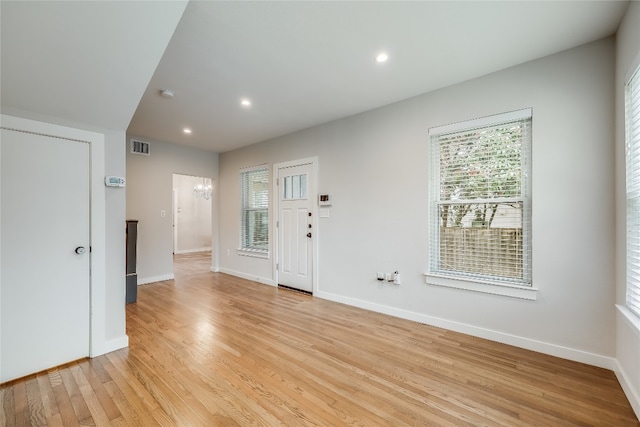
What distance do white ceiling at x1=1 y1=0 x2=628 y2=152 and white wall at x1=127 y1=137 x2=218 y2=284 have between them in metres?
2.36

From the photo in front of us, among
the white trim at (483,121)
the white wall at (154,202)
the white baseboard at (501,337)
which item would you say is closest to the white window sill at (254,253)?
the white wall at (154,202)

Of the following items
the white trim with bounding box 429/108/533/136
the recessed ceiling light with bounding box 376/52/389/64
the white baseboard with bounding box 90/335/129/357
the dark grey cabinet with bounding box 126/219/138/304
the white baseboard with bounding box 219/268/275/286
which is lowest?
the white baseboard with bounding box 219/268/275/286

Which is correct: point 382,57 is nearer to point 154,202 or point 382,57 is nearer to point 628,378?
point 628,378

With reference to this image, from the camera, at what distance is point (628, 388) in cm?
187

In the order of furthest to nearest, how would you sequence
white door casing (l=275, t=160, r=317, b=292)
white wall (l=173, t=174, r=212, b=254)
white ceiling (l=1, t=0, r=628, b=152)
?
white wall (l=173, t=174, r=212, b=254) → white door casing (l=275, t=160, r=317, b=292) → white ceiling (l=1, t=0, r=628, b=152)

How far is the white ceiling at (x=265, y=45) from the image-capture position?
1.70m

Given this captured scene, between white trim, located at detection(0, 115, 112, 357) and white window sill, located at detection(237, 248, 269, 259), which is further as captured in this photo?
white window sill, located at detection(237, 248, 269, 259)

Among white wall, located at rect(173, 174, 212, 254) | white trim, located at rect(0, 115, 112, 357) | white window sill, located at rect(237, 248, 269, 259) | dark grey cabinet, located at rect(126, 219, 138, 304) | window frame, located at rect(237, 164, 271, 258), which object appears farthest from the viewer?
white wall, located at rect(173, 174, 212, 254)

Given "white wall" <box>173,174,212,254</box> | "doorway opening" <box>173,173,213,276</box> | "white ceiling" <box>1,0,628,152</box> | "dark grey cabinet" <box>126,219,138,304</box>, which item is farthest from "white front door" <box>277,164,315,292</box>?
"white wall" <box>173,174,212,254</box>

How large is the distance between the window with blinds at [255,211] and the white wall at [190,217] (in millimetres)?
4337

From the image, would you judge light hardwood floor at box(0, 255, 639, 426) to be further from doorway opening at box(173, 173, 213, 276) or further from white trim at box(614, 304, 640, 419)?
doorway opening at box(173, 173, 213, 276)

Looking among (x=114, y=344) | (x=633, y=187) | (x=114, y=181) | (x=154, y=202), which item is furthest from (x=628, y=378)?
(x=154, y=202)

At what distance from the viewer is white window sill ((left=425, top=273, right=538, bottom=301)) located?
255 centimetres

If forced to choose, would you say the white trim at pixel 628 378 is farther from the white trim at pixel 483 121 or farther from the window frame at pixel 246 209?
the window frame at pixel 246 209
